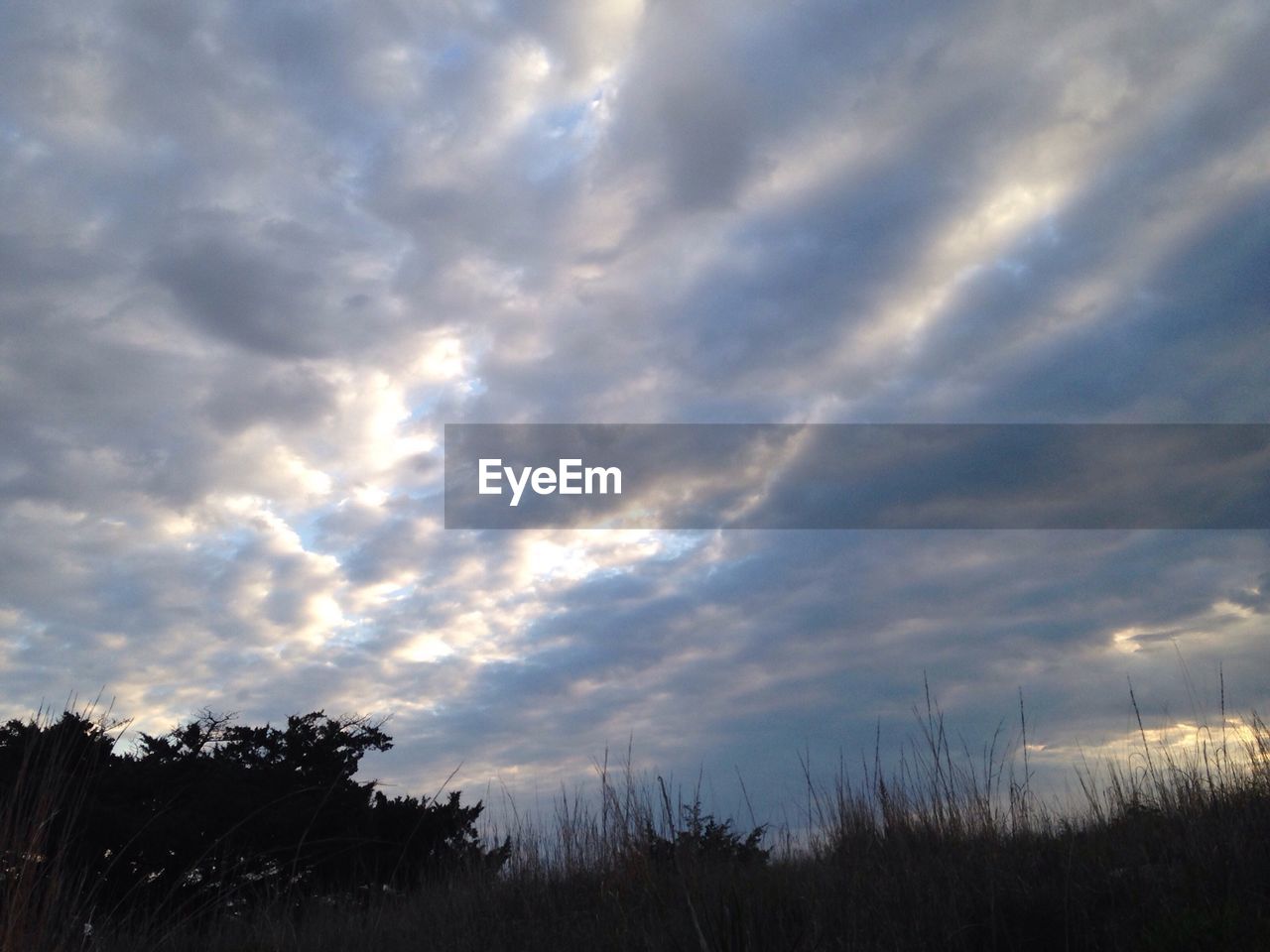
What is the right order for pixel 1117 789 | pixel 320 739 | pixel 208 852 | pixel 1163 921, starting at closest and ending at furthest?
1. pixel 1163 921
2. pixel 1117 789
3. pixel 208 852
4. pixel 320 739

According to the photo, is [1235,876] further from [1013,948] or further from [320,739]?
[320,739]

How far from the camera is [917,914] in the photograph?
700 cm

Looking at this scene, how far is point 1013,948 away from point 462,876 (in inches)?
255

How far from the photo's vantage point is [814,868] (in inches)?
359

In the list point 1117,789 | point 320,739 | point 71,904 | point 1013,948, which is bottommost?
point 1013,948

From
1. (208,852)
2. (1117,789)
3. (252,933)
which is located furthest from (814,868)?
(208,852)

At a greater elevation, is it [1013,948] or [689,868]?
[689,868]

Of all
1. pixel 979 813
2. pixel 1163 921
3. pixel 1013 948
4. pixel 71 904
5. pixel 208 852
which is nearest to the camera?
pixel 1163 921

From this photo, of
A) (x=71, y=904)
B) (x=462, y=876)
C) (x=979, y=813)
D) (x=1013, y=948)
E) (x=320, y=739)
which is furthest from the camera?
(x=320, y=739)

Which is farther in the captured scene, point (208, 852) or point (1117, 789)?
point (208, 852)

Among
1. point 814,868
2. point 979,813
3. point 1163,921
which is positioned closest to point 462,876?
point 814,868

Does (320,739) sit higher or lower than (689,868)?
higher

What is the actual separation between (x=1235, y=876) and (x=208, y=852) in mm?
10610

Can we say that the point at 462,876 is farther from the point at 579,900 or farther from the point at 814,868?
the point at 814,868
